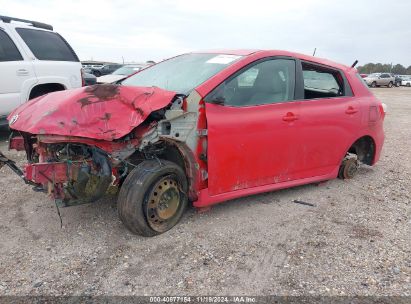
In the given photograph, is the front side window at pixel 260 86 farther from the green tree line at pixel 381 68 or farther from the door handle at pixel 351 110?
the green tree line at pixel 381 68

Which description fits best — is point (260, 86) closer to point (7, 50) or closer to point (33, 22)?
point (7, 50)

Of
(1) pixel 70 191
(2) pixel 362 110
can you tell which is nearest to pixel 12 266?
(1) pixel 70 191

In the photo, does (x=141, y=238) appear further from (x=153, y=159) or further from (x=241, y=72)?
(x=241, y=72)

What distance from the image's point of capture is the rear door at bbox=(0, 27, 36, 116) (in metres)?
6.07

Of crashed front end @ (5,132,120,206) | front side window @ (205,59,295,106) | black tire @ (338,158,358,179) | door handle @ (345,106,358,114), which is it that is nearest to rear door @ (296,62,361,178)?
door handle @ (345,106,358,114)

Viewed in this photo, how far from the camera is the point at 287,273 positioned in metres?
2.79

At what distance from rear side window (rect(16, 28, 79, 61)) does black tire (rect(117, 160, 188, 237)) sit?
4.67 metres

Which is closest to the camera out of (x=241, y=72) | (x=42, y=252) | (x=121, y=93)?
(x=42, y=252)

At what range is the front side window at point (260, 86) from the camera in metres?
3.41

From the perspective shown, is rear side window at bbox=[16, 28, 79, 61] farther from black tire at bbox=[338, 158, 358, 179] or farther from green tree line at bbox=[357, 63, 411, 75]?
green tree line at bbox=[357, 63, 411, 75]

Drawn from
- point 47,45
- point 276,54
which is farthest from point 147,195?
point 47,45

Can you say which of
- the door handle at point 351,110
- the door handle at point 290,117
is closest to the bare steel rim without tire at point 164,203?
the door handle at point 290,117

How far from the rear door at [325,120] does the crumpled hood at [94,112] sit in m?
1.67

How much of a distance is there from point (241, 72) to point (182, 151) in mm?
986
